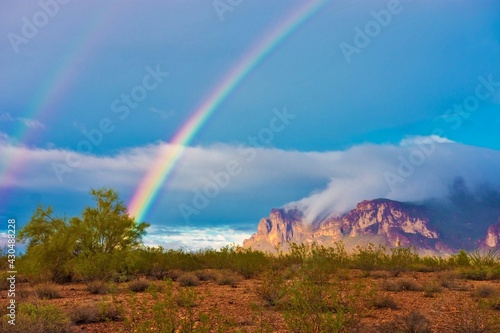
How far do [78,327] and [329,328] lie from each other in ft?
19.9

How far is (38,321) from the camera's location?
9.27m

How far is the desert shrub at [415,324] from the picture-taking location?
916 centimetres

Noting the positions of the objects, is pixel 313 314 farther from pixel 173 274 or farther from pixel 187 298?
pixel 173 274

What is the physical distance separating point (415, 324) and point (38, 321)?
7.50m

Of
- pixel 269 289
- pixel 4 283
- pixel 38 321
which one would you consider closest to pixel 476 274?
pixel 269 289

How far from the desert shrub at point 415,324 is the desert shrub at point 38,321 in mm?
6992

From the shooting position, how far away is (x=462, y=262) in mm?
27281

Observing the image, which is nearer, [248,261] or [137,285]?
[137,285]

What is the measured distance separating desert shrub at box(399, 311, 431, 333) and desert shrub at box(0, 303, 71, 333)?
6992 millimetres

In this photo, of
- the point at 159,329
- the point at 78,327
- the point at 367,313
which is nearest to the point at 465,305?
the point at 367,313

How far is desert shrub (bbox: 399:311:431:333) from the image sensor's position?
30.0 feet

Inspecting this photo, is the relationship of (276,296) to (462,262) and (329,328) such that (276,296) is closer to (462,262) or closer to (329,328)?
(329,328)

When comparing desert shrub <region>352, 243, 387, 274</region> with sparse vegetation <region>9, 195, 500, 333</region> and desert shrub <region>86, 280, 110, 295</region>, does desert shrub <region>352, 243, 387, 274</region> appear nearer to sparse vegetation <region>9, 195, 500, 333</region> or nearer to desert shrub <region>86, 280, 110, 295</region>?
sparse vegetation <region>9, 195, 500, 333</region>

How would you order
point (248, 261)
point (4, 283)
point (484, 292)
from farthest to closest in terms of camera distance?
point (248, 261) < point (4, 283) < point (484, 292)
